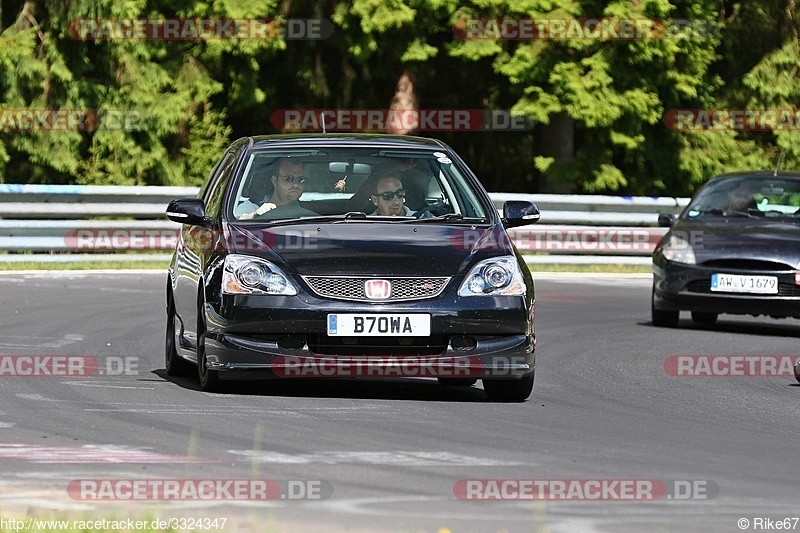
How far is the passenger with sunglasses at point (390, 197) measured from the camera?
1100 centimetres

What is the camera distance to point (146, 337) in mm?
14461

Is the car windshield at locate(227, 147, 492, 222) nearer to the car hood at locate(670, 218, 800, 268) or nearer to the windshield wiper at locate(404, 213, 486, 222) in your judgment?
the windshield wiper at locate(404, 213, 486, 222)

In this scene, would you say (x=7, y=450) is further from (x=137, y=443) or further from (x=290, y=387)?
(x=290, y=387)

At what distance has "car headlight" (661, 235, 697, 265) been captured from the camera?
16.6 m

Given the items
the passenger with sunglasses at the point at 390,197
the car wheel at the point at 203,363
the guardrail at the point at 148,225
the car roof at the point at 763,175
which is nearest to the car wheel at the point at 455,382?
the passenger with sunglasses at the point at 390,197

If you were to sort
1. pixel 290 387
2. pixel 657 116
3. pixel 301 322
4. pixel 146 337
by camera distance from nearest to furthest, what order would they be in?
1. pixel 301 322
2. pixel 290 387
3. pixel 146 337
4. pixel 657 116

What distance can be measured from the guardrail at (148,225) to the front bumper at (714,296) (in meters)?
7.12

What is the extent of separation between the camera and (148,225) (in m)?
23.5

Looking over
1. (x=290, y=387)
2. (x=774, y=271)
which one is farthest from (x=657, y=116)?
(x=290, y=387)

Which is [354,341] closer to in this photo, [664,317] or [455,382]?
[455,382]

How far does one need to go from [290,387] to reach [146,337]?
385cm

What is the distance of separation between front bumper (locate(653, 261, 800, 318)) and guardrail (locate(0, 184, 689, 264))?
7.12m

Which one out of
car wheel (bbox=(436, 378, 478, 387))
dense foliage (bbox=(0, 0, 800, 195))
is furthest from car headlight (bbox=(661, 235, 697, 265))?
dense foliage (bbox=(0, 0, 800, 195))

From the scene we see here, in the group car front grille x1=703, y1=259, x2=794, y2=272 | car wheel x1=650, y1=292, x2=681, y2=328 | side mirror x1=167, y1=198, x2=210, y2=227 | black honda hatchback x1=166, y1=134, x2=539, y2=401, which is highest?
side mirror x1=167, y1=198, x2=210, y2=227
